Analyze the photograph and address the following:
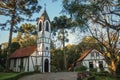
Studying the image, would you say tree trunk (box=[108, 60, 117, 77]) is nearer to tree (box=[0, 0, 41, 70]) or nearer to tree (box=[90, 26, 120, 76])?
tree (box=[90, 26, 120, 76])

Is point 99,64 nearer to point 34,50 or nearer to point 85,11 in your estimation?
point 34,50

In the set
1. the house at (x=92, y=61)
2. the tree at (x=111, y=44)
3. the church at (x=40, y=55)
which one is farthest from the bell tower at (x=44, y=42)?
the tree at (x=111, y=44)

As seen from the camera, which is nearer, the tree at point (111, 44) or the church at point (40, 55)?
the tree at point (111, 44)

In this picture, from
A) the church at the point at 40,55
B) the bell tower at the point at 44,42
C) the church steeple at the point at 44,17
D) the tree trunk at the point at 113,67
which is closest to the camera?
the tree trunk at the point at 113,67

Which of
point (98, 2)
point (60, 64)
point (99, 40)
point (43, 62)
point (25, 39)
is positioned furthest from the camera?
point (25, 39)

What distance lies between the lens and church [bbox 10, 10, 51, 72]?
36875 mm

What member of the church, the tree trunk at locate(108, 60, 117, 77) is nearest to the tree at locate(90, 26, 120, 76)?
the tree trunk at locate(108, 60, 117, 77)

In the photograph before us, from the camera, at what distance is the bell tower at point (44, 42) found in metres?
37.7

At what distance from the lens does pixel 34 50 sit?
1497 inches

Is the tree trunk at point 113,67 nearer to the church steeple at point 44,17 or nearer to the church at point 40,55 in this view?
the church at point 40,55

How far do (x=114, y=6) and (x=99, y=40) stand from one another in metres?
7.57

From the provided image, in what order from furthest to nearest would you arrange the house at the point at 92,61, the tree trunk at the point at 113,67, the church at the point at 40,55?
the house at the point at 92,61 → the church at the point at 40,55 → the tree trunk at the point at 113,67

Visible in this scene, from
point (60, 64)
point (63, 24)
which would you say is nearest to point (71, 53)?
point (60, 64)

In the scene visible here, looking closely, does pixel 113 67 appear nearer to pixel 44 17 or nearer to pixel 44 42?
pixel 44 42
